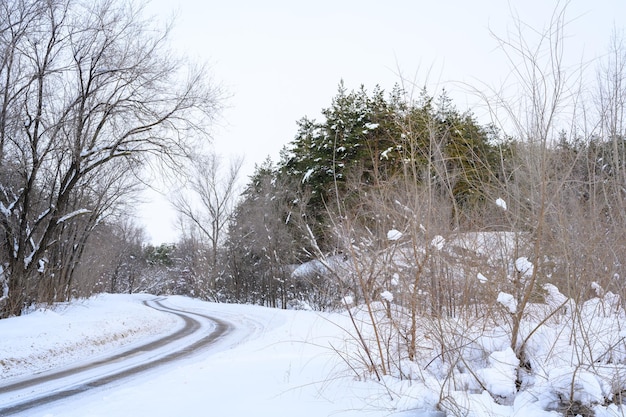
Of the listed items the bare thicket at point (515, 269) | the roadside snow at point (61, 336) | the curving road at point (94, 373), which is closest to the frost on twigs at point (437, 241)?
the bare thicket at point (515, 269)

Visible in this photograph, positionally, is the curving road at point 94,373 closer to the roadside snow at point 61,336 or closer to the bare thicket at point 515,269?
the roadside snow at point 61,336

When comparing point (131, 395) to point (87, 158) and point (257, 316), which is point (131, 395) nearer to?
point (87, 158)

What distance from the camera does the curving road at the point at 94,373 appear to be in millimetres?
6580

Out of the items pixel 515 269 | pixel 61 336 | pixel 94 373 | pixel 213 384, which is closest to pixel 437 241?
pixel 515 269

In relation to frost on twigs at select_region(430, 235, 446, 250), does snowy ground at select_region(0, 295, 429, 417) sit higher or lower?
lower

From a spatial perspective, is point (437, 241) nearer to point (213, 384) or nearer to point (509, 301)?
point (509, 301)

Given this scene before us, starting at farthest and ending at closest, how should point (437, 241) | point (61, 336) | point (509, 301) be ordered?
point (61, 336), point (437, 241), point (509, 301)

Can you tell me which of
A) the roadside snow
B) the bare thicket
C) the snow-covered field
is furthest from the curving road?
the bare thicket

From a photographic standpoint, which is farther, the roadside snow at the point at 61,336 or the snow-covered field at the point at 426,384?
the roadside snow at the point at 61,336

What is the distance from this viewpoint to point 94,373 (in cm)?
845

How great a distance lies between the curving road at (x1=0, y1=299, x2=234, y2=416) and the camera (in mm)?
6580

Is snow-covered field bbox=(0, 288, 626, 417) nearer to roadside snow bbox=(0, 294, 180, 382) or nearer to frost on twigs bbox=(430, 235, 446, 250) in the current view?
frost on twigs bbox=(430, 235, 446, 250)

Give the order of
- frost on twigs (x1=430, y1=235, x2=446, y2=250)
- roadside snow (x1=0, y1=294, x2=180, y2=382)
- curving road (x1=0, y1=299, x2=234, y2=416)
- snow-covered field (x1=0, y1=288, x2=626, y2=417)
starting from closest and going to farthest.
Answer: snow-covered field (x1=0, y1=288, x2=626, y2=417) → frost on twigs (x1=430, y1=235, x2=446, y2=250) → curving road (x1=0, y1=299, x2=234, y2=416) → roadside snow (x1=0, y1=294, x2=180, y2=382)

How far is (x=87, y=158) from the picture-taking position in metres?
14.9
